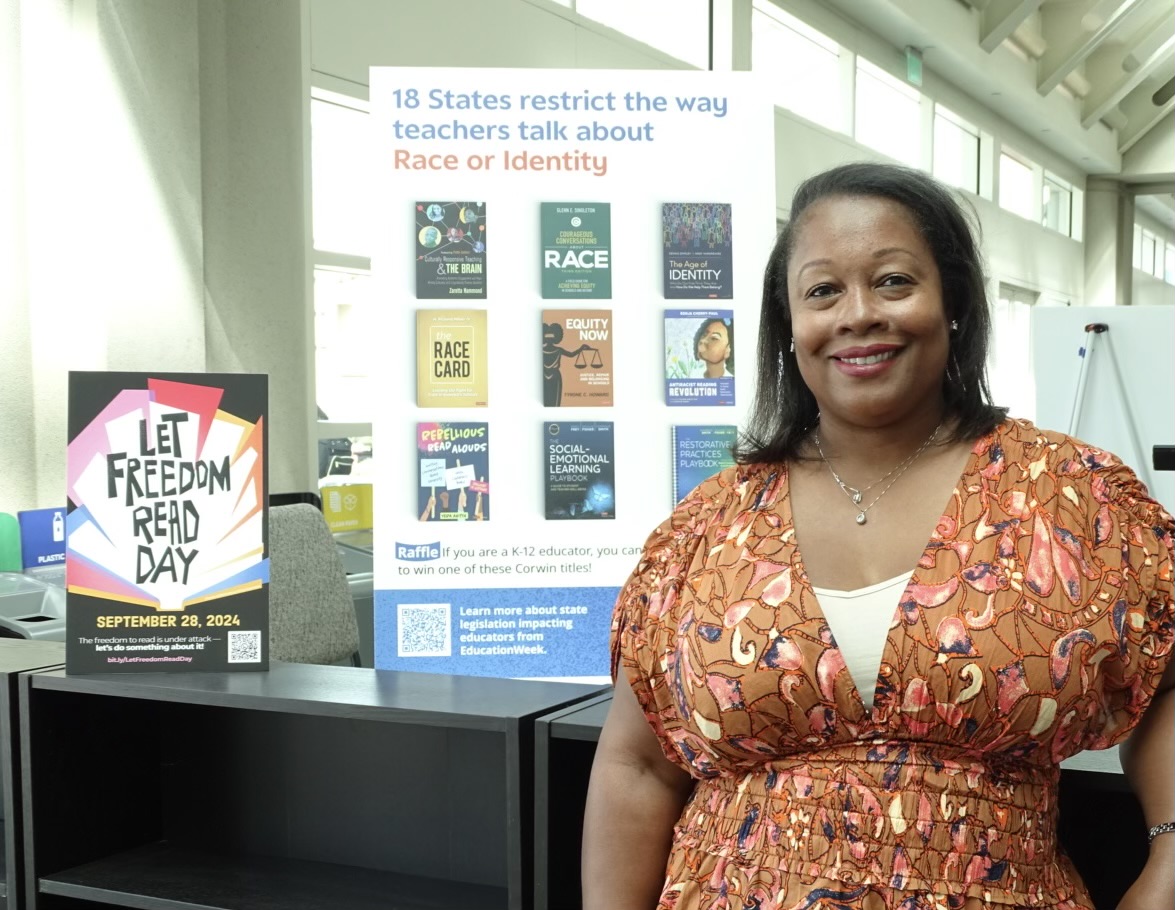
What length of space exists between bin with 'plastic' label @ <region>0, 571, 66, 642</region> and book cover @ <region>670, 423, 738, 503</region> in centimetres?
165

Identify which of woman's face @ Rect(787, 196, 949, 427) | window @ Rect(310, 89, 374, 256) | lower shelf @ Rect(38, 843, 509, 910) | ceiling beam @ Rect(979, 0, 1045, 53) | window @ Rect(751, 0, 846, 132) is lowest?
lower shelf @ Rect(38, 843, 509, 910)

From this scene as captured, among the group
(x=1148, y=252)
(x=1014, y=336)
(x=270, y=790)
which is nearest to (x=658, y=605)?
(x=270, y=790)

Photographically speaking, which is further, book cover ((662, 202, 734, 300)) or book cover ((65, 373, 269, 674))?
book cover ((662, 202, 734, 300))

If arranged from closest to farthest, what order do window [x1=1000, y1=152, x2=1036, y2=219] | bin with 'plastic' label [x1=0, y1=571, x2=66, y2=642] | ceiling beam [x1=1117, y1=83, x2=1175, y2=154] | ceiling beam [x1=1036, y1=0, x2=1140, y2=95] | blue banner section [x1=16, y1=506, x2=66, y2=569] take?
bin with 'plastic' label [x1=0, y1=571, x2=66, y2=642]
blue banner section [x1=16, y1=506, x2=66, y2=569]
ceiling beam [x1=1036, y1=0, x2=1140, y2=95]
window [x1=1000, y1=152, x2=1036, y2=219]
ceiling beam [x1=1117, y1=83, x2=1175, y2=154]

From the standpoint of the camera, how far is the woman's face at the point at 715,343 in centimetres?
243

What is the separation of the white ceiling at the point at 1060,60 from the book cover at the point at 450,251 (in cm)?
897

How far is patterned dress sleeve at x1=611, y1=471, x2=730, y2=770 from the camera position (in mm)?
1354

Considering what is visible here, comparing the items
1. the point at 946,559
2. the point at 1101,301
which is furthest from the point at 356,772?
the point at 1101,301

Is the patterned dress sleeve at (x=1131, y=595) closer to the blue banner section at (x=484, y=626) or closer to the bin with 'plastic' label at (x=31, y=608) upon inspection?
the blue banner section at (x=484, y=626)

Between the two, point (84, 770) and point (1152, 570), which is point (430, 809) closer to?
point (84, 770)

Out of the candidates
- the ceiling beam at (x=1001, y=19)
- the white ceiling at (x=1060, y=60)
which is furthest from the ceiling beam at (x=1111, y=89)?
the ceiling beam at (x=1001, y=19)

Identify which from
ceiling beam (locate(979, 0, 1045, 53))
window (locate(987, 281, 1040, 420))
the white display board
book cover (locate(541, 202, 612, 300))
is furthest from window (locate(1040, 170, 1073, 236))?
book cover (locate(541, 202, 612, 300))

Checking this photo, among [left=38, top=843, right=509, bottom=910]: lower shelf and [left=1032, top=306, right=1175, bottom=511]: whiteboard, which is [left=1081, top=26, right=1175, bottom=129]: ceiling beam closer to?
[left=1032, top=306, right=1175, bottom=511]: whiteboard

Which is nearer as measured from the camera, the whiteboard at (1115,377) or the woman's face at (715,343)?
the woman's face at (715,343)
